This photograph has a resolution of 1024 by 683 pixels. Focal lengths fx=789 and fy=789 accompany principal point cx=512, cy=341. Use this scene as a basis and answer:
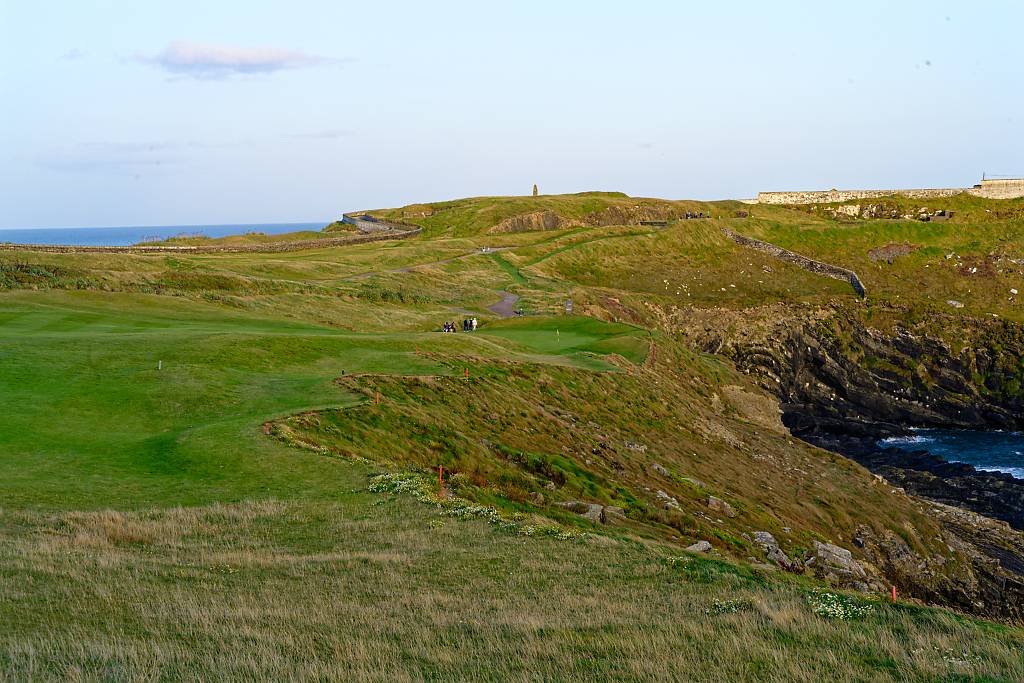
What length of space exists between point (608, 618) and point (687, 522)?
511 inches

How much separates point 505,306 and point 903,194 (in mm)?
90300

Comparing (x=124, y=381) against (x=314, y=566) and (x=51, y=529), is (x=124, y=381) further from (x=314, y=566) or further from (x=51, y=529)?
(x=314, y=566)

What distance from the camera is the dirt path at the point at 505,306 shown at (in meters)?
68.8

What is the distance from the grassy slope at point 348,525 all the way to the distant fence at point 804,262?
42.6m

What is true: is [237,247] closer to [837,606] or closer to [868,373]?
[868,373]

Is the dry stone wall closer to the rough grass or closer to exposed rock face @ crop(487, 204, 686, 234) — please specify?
exposed rock face @ crop(487, 204, 686, 234)

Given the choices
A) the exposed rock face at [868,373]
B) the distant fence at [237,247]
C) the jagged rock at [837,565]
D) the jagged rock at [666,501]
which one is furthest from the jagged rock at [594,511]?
the distant fence at [237,247]

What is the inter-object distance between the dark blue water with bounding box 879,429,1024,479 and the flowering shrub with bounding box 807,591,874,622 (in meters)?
42.2

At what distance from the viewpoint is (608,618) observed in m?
12.6

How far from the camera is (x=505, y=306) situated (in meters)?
71.9

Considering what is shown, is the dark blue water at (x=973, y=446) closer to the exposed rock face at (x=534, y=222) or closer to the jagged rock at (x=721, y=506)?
the jagged rock at (x=721, y=506)

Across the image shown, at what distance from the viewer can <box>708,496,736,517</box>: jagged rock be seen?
28031mm

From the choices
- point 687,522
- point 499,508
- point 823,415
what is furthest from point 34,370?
point 823,415

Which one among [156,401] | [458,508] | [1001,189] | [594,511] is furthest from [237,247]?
[1001,189]
